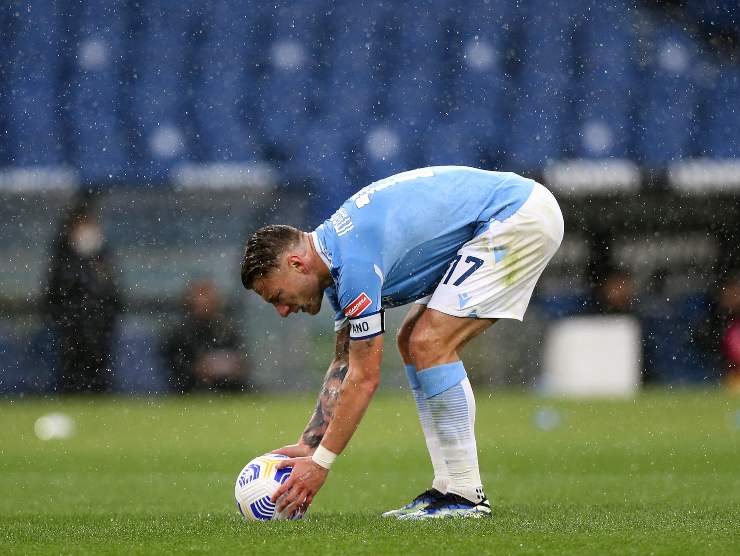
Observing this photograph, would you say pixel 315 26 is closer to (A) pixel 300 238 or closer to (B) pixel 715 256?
(B) pixel 715 256

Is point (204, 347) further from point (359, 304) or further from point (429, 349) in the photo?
point (359, 304)

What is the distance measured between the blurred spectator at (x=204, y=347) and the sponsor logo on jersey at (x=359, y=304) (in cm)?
898

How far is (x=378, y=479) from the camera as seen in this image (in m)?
7.33

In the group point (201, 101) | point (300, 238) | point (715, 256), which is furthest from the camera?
point (201, 101)

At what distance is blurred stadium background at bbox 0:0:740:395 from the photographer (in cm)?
1358

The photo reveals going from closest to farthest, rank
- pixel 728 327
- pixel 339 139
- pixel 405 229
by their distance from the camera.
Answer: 1. pixel 405 229
2. pixel 728 327
3. pixel 339 139

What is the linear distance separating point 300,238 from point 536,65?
12856 millimetres

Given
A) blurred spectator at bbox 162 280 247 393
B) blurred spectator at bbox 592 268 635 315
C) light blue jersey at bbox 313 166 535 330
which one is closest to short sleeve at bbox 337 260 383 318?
light blue jersey at bbox 313 166 535 330

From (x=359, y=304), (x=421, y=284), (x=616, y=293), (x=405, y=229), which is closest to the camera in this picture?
(x=359, y=304)

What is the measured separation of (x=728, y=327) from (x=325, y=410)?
33.0ft

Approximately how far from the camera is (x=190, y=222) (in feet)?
45.0

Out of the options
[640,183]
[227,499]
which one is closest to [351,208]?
[227,499]

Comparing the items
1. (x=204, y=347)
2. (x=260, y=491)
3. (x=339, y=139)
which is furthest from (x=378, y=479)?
(x=339, y=139)

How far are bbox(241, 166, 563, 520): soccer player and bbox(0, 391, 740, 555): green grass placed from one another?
0.30 m
